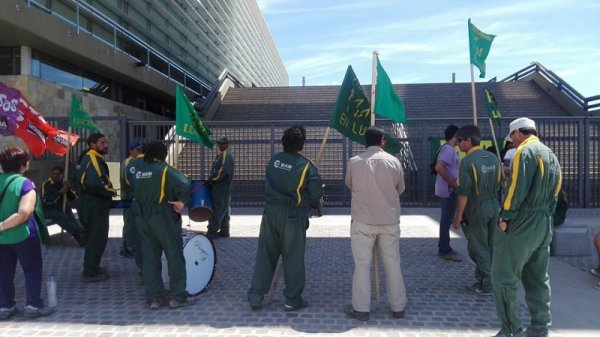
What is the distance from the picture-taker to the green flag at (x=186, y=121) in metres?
5.98

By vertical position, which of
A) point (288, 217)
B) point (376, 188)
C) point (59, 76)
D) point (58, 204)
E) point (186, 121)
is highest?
point (59, 76)

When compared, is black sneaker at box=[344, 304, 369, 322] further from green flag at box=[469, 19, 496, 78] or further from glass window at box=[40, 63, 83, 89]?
glass window at box=[40, 63, 83, 89]

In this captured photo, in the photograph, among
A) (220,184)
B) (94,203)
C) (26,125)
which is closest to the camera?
(94,203)

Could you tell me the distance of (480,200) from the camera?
17.0 ft

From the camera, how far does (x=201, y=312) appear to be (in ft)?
15.8

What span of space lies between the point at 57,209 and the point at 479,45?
726 centimetres

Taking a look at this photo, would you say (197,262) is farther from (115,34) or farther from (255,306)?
(115,34)

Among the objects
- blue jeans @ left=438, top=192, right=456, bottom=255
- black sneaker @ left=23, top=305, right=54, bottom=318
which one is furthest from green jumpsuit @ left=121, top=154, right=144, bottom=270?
blue jeans @ left=438, top=192, right=456, bottom=255

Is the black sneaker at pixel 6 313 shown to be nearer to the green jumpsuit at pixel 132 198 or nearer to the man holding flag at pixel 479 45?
the green jumpsuit at pixel 132 198

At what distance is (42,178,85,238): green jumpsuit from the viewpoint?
744cm

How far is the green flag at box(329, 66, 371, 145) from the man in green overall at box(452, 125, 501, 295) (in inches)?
45.1

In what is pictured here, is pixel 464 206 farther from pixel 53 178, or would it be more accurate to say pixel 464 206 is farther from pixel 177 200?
pixel 53 178

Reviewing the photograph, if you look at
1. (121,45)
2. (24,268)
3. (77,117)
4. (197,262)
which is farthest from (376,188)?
(121,45)

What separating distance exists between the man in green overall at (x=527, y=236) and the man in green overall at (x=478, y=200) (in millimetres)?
1115
